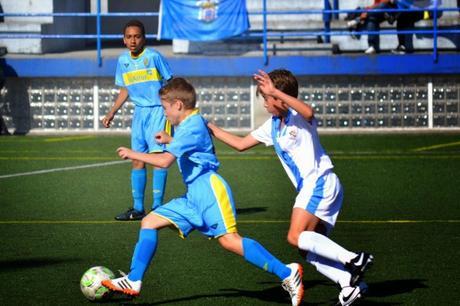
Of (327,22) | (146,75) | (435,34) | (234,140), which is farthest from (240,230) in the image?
(327,22)

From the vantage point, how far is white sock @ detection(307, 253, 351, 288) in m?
7.39

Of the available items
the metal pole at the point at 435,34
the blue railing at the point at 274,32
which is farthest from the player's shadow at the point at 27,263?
the metal pole at the point at 435,34

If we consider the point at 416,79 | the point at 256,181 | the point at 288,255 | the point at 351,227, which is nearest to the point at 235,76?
the point at 416,79

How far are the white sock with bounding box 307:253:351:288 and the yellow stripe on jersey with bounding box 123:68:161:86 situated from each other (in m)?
4.85

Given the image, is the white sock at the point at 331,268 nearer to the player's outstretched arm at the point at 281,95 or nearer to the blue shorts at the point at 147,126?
the player's outstretched arm at the point at 281,95

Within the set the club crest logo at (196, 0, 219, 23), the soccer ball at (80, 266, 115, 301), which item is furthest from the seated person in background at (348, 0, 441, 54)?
the soccer ball at (80, 266, 115, 301)

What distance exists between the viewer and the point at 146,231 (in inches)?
290

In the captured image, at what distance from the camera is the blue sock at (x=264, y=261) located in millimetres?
7219

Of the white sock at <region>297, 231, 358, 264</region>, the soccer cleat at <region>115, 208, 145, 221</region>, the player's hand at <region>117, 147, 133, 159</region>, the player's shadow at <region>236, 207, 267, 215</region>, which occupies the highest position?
the player's hand at <region>117, 147, 133, 159</region>

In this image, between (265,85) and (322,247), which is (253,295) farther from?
(265,85)

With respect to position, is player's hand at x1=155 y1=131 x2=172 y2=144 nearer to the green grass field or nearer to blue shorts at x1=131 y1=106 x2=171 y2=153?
the green grass field

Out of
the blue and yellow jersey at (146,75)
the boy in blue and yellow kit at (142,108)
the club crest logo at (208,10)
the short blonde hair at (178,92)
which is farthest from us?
the club crest logo at (208,10)

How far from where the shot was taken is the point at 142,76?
12000 millimetres

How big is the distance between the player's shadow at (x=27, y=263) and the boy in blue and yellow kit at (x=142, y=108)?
242cm
